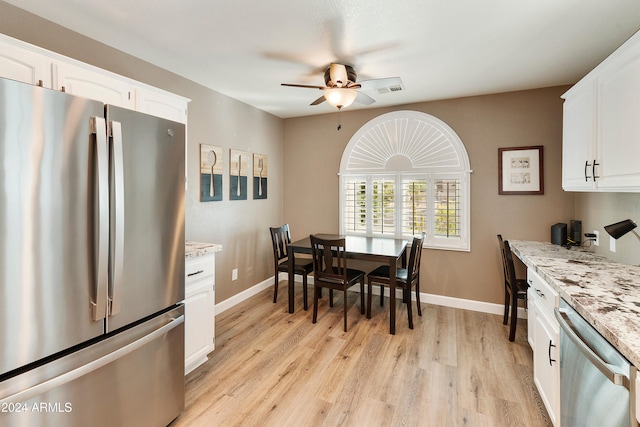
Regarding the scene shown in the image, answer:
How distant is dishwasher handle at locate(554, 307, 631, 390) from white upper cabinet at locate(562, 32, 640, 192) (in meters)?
0.77

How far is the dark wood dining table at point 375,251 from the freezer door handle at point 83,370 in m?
1.87

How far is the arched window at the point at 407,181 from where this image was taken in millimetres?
3711

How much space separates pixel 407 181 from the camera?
13.1ft

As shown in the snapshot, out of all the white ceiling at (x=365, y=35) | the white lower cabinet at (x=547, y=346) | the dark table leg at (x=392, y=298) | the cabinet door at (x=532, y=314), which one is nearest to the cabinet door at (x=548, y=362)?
the white lower cabinet at (x=547, y=346)

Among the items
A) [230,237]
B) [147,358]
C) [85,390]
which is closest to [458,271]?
[230,237]

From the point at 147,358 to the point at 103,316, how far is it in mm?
393

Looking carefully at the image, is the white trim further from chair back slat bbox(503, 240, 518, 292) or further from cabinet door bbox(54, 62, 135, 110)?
chair back slat bbox(503, 240, 518, 292)

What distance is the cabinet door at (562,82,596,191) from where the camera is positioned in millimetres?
2000

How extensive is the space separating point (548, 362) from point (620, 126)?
142cm

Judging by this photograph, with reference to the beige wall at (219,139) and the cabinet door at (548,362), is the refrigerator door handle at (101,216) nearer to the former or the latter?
the beige wall at (219,139)

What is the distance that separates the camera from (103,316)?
1.37 metres

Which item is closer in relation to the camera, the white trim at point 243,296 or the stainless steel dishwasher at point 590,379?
the stainless steel dishwasher at point 590,379

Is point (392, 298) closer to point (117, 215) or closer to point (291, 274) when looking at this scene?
point (291, 274)

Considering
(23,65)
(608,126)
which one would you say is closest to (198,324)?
(23,65)
